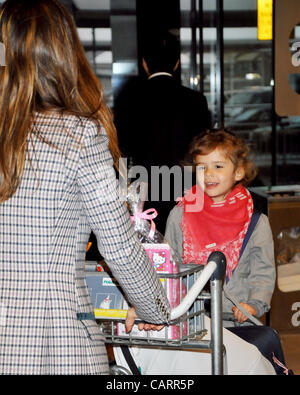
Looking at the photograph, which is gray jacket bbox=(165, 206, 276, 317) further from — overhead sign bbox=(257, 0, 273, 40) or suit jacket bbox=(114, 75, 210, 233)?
overhead sign bbox=(257, 0, 273, 40)

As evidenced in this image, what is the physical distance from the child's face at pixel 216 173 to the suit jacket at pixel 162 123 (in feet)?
1.90

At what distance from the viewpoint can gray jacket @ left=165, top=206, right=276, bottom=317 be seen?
109 inches

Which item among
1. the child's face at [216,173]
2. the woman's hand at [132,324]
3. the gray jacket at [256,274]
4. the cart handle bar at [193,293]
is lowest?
the gray jacket at [256,274]

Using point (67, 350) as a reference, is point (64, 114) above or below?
above

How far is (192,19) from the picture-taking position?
730 cm

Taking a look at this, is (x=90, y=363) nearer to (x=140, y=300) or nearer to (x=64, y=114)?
(x=140, y=300)

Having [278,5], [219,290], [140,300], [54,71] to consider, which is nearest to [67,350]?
[140,300]

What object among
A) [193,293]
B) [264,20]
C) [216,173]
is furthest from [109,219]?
[264,20]

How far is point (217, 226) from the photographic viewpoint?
116 inches

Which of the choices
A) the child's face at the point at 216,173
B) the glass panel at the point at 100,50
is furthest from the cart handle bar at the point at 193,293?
the glass panel at the point at 100,50

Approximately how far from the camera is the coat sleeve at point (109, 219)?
Answer: 146 centimetres

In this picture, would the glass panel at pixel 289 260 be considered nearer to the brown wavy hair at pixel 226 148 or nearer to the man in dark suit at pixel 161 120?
the man in dark suit at pixel 161 120

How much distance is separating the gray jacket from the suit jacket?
0.90m
